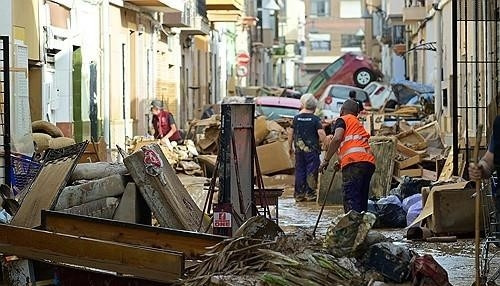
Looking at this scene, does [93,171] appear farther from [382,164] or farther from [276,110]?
[276,110]

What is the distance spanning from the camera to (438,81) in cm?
2864

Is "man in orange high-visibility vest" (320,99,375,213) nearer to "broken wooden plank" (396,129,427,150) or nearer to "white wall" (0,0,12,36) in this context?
"white wall" (0,0,12,36)

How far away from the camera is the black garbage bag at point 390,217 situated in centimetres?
1457

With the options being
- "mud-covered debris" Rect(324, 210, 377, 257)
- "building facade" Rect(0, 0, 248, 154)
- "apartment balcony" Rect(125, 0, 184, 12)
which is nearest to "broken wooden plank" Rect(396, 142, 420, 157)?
"building facade" Rect(0, 0, 248, 154)

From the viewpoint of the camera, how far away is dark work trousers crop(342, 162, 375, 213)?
13172 mm

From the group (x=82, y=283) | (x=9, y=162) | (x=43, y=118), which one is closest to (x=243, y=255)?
(x=82, y=283)

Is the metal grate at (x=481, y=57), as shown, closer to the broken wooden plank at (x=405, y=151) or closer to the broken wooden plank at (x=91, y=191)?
the broken wooden plank at (x=405, y=151)

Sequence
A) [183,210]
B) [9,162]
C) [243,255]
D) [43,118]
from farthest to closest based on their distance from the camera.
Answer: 1. [43,118]
2. [9,162]
3. [183,210]
4. [243,255]

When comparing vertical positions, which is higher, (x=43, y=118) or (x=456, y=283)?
(x=43, y=118)

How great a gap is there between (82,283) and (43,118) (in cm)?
899

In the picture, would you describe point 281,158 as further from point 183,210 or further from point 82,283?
point 82,283

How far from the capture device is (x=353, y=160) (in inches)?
520

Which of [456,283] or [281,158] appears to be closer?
[456,283]

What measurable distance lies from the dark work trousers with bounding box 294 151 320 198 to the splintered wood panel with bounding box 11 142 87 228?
22.6 ft
